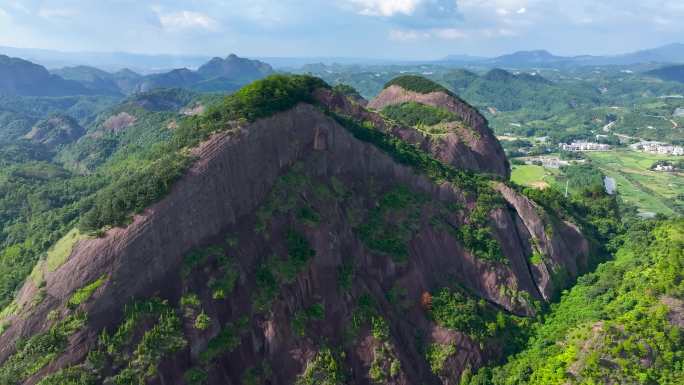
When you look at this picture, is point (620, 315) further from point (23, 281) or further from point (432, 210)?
point (23, 281)

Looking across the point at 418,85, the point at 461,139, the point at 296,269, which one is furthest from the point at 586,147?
the point at 296,269

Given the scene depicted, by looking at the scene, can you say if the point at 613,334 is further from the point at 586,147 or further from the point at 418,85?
the point at 586,147

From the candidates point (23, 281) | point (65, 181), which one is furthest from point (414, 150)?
point (65, 181)

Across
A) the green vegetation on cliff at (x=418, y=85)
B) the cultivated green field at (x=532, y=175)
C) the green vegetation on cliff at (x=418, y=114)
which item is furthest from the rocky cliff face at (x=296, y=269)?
the cultivated green field at (x=532, y=175)

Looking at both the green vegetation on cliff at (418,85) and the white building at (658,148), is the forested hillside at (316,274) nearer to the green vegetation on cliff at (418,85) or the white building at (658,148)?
the green vegetation on cliff at (418,85)

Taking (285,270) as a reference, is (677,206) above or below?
below
